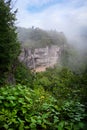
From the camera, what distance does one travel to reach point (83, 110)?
5.43 m

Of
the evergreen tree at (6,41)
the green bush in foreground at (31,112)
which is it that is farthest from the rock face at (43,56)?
the green bush in foreground at (31,112)

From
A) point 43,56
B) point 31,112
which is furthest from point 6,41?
point 43,56

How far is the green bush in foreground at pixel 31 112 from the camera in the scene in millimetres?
5387

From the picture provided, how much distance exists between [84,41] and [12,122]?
19393 centimetres

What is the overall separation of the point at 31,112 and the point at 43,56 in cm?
13899

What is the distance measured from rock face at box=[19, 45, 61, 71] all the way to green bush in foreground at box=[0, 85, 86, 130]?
12636cm

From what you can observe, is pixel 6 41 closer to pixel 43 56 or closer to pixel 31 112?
pixel 31 112

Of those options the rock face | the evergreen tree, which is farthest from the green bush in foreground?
the rock face

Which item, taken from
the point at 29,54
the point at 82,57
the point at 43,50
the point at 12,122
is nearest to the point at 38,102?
the point at 12,122

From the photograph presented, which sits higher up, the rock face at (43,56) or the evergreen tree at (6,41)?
the evergreen tree at (6,41)

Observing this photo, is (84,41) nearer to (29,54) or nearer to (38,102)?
(29,54)

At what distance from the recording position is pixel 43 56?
14475 centimetres

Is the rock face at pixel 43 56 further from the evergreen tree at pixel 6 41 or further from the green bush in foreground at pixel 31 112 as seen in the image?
the green bush in foreground at pixel 31 112

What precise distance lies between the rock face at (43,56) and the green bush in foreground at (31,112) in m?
126
